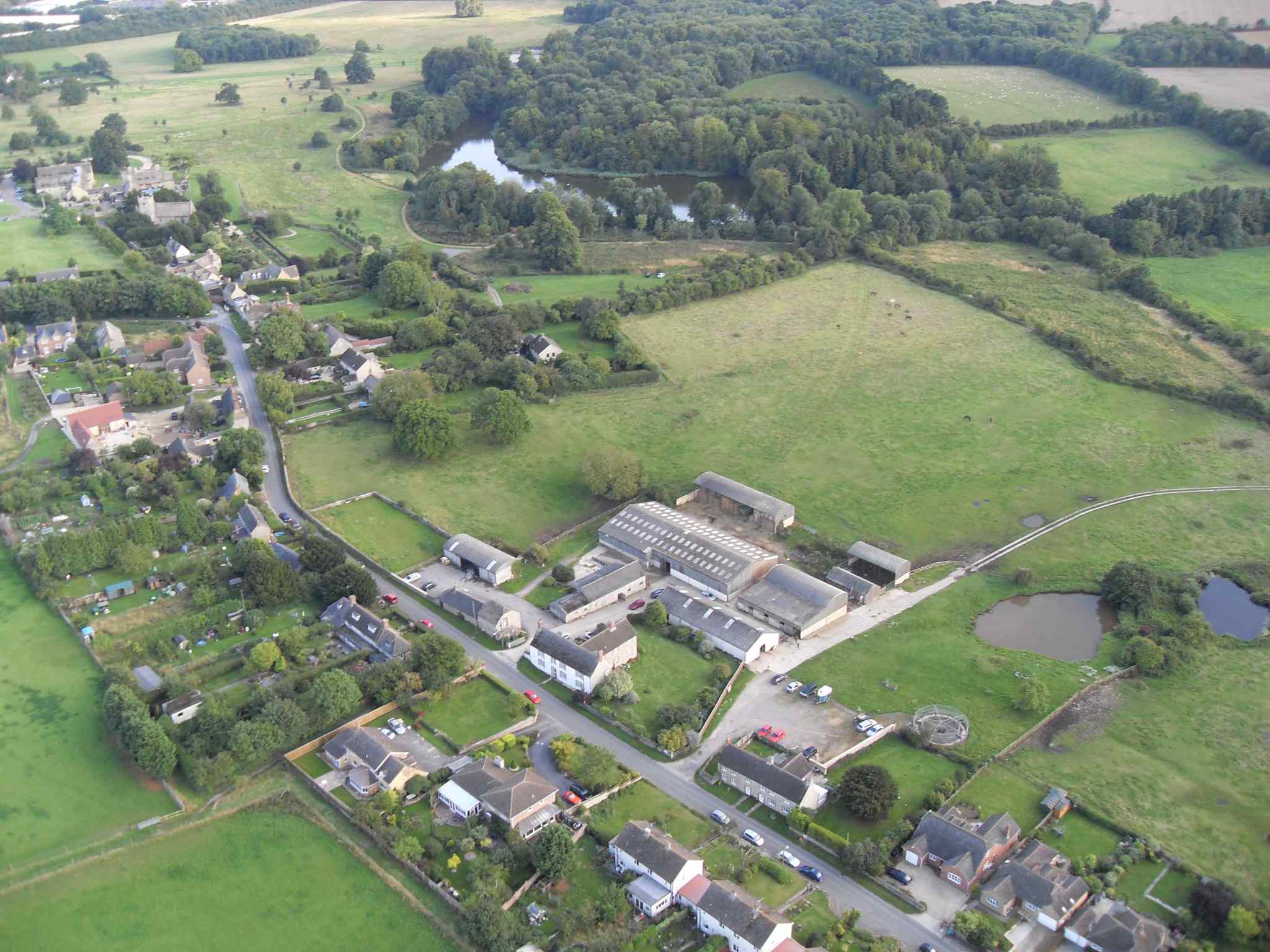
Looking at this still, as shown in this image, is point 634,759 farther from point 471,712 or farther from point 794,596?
point 794,596

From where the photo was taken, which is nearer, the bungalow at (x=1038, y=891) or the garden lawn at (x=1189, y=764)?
the bungalow at (x=1038, y=891)

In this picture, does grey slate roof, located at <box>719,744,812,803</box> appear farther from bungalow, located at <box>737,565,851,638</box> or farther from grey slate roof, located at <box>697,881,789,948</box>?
bungalow, located at <box>737,565,851,638</box>

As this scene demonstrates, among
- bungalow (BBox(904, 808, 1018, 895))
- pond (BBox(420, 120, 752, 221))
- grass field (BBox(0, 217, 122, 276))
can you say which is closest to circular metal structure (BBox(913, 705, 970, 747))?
bungalow (BBox(904, 808, 1018, 895))

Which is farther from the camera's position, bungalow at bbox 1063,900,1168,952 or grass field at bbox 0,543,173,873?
grass field at bbox 0,543,173,873

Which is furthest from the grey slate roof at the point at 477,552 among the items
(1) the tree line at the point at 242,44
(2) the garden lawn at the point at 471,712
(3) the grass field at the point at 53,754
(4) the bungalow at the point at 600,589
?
(1) the tree line at the point at 242,44

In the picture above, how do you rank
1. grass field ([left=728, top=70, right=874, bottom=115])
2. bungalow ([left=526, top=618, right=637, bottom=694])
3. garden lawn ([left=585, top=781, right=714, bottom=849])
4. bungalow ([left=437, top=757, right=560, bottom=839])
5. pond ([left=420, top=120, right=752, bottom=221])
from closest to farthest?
bungalow ([left=437, top=757, right=560, bottom=839]) < garden lawn ([left=585, top=781, right=714, bottom=849]) < bungalow ([left=526, top=618, right=637, bottom=694]) < pond ([left=420, top=120, right=752, bottom=221]) < grass field ([left=728, top=70, right=874, bottom=115])

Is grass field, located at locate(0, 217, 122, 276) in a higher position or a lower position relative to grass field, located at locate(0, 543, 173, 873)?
higher

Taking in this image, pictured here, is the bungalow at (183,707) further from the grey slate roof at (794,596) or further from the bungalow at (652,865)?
the grey slate roof at (794,596)
